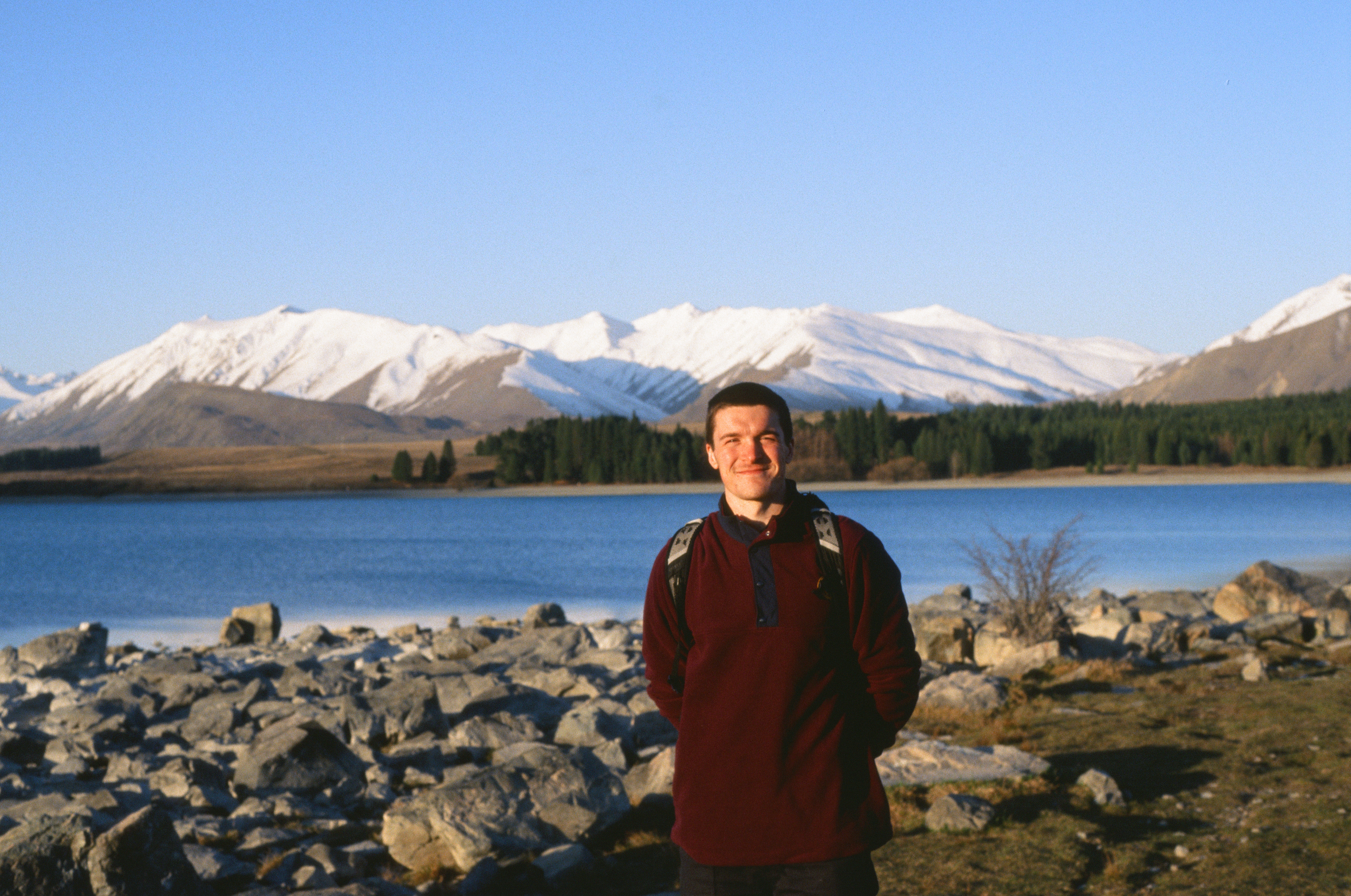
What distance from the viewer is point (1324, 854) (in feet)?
21.0

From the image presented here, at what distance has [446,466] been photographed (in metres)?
131

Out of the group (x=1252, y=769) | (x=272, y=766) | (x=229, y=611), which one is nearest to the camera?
(x=1252, y=769)

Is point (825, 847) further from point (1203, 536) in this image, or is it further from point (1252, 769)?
point (1203, 536)

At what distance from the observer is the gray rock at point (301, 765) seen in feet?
32.8

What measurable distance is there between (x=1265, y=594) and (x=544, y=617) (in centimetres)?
1286

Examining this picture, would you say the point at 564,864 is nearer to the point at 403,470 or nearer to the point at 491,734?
the point at 491,734

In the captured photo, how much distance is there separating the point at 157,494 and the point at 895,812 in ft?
436

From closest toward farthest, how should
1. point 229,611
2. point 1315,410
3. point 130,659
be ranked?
point 130,659, point 229,611, point 1315,410

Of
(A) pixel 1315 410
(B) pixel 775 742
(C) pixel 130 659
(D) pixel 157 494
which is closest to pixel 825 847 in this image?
(B) pixel 775 742

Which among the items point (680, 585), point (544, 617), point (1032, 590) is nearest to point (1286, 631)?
point (1032, 590)

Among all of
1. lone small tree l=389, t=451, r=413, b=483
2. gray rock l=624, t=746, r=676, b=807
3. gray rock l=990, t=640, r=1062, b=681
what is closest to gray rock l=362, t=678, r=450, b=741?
gray rock l=624, t=746, r=676, b=807

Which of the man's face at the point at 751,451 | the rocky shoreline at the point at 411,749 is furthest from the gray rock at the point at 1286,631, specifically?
the man's face at the point at 751,451

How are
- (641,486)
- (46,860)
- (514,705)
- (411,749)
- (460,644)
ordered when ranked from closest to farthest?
(46,860)
(411,749)
(514,705)
(460,644)
(641,486)

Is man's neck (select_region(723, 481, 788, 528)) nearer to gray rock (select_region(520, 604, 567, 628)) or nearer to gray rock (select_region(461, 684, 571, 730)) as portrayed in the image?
gray rock (select_region(461, 684, 571, 730))
